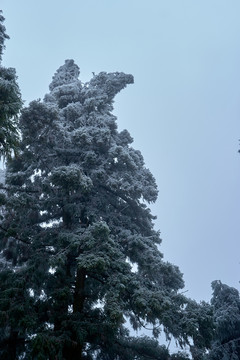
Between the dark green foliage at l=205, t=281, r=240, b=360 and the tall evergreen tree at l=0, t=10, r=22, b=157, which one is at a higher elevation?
the tall evergreen tree at l=0, t=10, r=22, b=157

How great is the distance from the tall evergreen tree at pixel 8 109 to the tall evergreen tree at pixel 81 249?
1709 mm

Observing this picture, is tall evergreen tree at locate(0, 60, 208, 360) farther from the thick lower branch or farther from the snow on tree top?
the snow on tree top

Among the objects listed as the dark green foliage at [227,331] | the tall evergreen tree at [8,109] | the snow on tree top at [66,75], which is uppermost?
the snow on tree top at [66,75]

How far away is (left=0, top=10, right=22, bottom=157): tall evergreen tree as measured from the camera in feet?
25.9

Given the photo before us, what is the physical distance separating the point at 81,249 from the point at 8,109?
206 inches

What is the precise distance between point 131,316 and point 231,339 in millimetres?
7649

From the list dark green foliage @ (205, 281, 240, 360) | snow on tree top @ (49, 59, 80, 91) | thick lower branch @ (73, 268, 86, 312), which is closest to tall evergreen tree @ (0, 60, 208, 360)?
thick lower branch @ (73, 268, 86, 312)

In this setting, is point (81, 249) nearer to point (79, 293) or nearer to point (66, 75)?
point (79, 293)

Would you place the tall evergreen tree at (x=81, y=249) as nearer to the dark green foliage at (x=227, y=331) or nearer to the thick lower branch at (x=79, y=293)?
the thick lower branch at (x=79, y=293)

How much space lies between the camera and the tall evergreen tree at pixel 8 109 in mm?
7898

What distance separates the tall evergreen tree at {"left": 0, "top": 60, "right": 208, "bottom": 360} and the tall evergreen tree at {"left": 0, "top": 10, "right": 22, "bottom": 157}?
171 centimetres

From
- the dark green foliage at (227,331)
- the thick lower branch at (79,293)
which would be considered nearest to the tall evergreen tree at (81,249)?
the thick lower branch at (79,293)

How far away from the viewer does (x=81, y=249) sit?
9.69 meters

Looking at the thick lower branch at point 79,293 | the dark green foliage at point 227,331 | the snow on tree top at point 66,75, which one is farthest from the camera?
the snow on tree top at point 66,75
